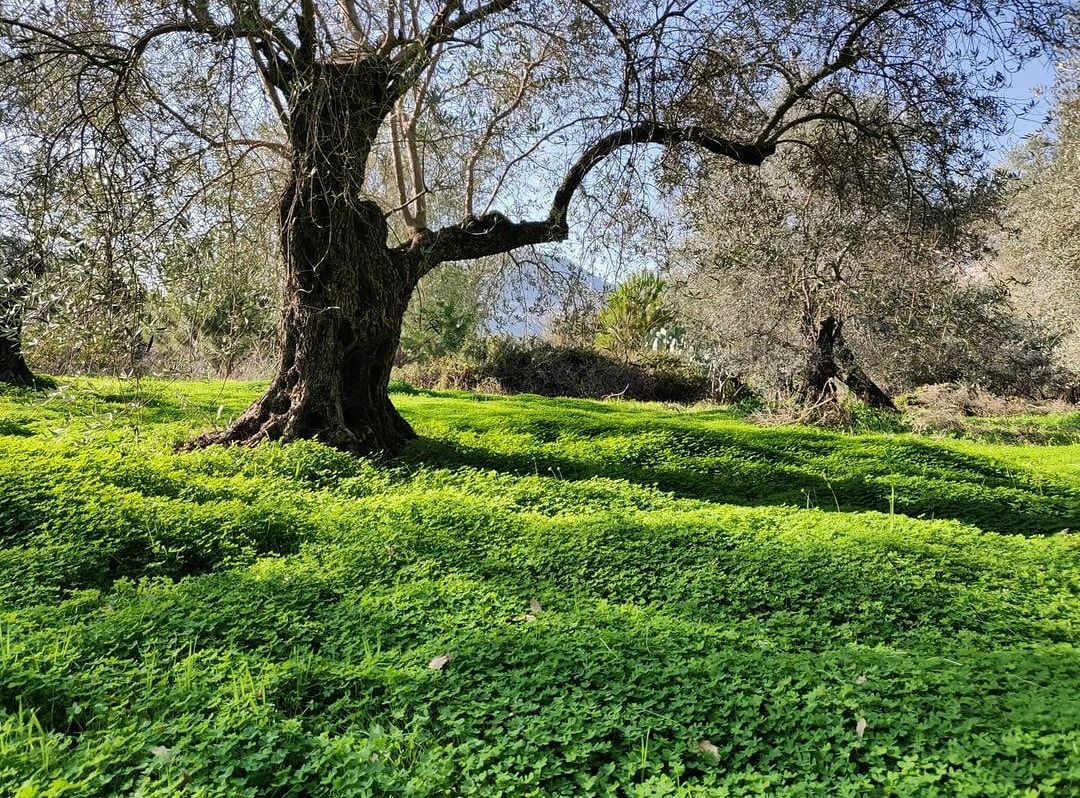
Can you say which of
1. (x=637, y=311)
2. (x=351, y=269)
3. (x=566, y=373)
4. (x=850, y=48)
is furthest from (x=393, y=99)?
(x=637, y=311)

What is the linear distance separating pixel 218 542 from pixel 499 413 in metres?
6.28

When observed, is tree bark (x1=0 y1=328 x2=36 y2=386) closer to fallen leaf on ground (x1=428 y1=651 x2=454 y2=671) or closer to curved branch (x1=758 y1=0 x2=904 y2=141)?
fallen leaf on ground (x1=428 y1=651 x2=454 y2=671)

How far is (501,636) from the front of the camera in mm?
3596

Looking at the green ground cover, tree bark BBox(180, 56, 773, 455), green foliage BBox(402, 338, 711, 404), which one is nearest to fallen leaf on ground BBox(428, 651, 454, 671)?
the green ground cover

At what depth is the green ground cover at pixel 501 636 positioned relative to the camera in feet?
8.59

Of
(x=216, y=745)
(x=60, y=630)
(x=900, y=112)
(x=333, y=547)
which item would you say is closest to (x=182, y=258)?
(x=333, y=547)

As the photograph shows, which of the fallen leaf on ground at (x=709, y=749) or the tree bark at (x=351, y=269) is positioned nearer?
the fallen leaf on ground at (x=709, y=749)

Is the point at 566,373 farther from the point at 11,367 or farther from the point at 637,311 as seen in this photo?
the point at 11,367

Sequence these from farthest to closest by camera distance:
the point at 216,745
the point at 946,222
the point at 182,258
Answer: the point at 946,222 < the point at 182,258 < the point at 216,745

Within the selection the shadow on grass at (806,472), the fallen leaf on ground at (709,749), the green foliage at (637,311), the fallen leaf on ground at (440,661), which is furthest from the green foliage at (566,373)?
the fallen leaf on ground at (709,749)

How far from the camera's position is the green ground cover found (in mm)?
2617

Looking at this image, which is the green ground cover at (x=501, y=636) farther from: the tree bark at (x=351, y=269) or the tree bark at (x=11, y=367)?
the tree bark at (x=11, y=367)

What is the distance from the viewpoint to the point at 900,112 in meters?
7.92

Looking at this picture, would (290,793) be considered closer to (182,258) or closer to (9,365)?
(182,258)
